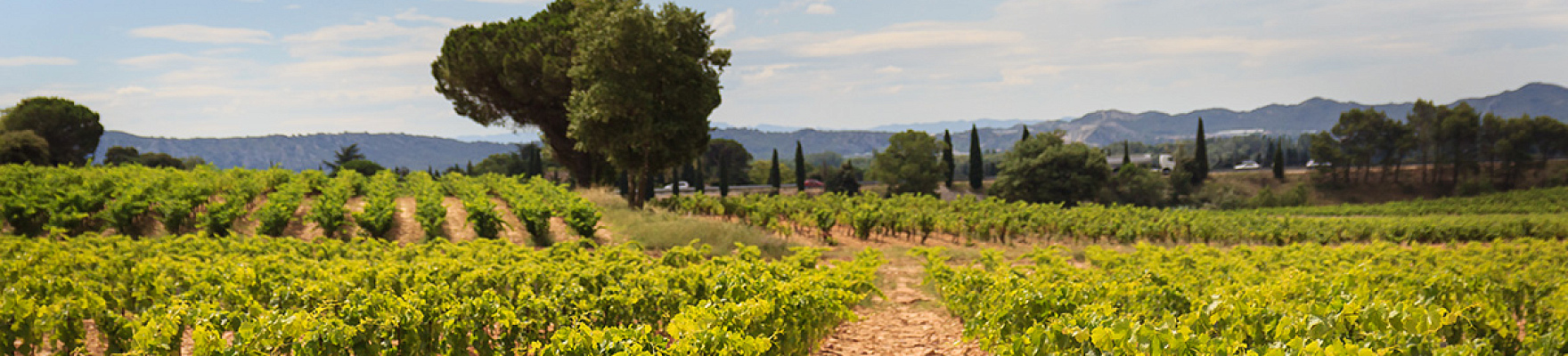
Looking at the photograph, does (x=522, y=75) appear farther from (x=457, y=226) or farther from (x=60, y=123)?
(x=60, y=123)

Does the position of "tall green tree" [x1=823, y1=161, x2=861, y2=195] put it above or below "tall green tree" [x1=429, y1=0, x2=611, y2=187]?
below

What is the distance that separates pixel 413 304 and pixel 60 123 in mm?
56776

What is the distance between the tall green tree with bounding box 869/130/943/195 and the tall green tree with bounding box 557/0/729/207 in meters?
36.1

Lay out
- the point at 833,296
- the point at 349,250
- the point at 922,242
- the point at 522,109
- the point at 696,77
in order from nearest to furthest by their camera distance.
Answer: the point at 833,296 < the point at 349,250 < the point at 922,242 < the point at 696,77 < the point at 522,109

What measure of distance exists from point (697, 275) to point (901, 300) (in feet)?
12.2

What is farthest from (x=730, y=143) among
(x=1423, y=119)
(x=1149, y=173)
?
(x=1423, y=119)

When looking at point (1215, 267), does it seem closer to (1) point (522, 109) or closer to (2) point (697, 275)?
(2) point (697, 275)

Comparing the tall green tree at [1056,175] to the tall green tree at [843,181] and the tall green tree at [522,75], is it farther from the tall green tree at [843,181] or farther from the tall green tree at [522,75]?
the tall green tree at [522,75]

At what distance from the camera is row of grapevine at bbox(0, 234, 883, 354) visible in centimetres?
437

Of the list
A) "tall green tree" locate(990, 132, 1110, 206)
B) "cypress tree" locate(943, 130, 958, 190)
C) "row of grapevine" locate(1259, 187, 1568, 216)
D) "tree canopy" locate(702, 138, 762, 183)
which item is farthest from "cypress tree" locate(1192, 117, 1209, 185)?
"tree canopy" locate(702, 138, 762, 183)

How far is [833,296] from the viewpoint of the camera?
6.31 meters

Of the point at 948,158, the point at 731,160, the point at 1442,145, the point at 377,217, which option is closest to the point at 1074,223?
the point at 377,217

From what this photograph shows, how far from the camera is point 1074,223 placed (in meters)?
20.2

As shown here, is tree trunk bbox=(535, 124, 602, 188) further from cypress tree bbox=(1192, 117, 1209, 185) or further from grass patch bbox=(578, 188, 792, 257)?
cypress tree bbox=(1192, 117, 1209, 185)
